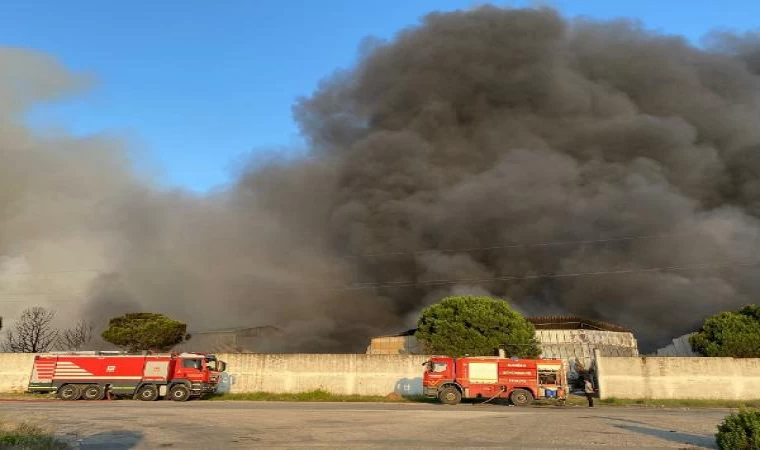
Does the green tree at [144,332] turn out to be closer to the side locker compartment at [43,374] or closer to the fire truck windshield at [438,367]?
the side locker compartment at [43,374]

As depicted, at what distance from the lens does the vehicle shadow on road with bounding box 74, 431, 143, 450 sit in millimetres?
11125

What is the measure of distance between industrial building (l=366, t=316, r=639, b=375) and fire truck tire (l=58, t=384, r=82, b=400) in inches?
1147

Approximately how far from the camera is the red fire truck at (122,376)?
96.1ft

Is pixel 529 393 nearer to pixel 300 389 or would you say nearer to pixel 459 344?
pixel 459 344

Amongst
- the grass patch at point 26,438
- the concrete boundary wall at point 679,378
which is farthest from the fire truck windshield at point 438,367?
the grass patch at point 26,438

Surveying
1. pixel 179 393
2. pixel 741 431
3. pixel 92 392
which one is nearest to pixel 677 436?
Answer: pixel 741 431

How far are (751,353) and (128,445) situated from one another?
4151 centimetres

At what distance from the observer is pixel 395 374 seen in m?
33.2

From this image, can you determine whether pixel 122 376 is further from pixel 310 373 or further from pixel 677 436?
pixel 677 436

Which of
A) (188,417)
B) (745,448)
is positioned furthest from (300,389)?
(745,448)

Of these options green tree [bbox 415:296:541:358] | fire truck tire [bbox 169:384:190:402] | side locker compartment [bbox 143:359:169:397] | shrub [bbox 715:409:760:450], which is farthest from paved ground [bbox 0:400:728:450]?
green tree [bbox 415:296:541:358]

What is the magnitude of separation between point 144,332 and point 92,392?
17.2 meters

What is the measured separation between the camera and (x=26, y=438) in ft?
31.6

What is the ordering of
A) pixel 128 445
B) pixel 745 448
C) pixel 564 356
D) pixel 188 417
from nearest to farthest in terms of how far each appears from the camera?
1. pixel 745 448
2. pixel 128 445
3. pixel 188 417
4. pixel 564 356
